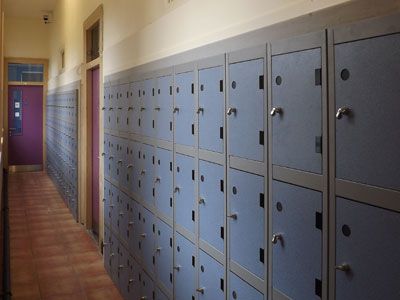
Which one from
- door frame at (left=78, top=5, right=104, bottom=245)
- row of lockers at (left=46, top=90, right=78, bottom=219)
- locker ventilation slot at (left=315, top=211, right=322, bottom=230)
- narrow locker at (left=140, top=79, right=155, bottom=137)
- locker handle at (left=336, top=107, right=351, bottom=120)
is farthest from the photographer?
row of lockers at (left=46, top=90, right=78, bottom=219)

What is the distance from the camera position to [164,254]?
9.73 ft

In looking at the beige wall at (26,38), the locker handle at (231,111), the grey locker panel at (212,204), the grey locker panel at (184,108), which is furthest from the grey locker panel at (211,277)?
the beige wall at (26,38)

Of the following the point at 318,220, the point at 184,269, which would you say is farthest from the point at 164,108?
the point at 318,220

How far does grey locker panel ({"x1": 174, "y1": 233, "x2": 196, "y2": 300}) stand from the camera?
100 inches

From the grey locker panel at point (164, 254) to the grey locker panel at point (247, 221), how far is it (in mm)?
864

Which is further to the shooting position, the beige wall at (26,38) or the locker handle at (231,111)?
the beige wall at (26,38)

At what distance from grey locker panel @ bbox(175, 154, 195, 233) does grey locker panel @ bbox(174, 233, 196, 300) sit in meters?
0.10

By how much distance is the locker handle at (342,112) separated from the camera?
1383 mm

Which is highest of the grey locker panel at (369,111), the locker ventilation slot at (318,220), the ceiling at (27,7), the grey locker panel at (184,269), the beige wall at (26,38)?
the ceiling at (27,7)

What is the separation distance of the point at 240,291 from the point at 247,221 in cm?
31

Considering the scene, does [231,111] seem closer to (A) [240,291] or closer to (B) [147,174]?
(A) [240,291]

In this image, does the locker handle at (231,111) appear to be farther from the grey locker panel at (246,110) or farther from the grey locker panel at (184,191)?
the grey locker panel at (184,191)

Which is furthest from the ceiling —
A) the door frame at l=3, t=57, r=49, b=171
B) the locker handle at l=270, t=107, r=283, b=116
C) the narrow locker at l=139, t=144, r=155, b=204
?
the locker handle at l=270, t=107, r=283, b=116

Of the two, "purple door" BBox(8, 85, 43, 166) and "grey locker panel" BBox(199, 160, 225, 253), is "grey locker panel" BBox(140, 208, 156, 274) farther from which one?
"purple door" BBox(8, 85, 43, 166)
